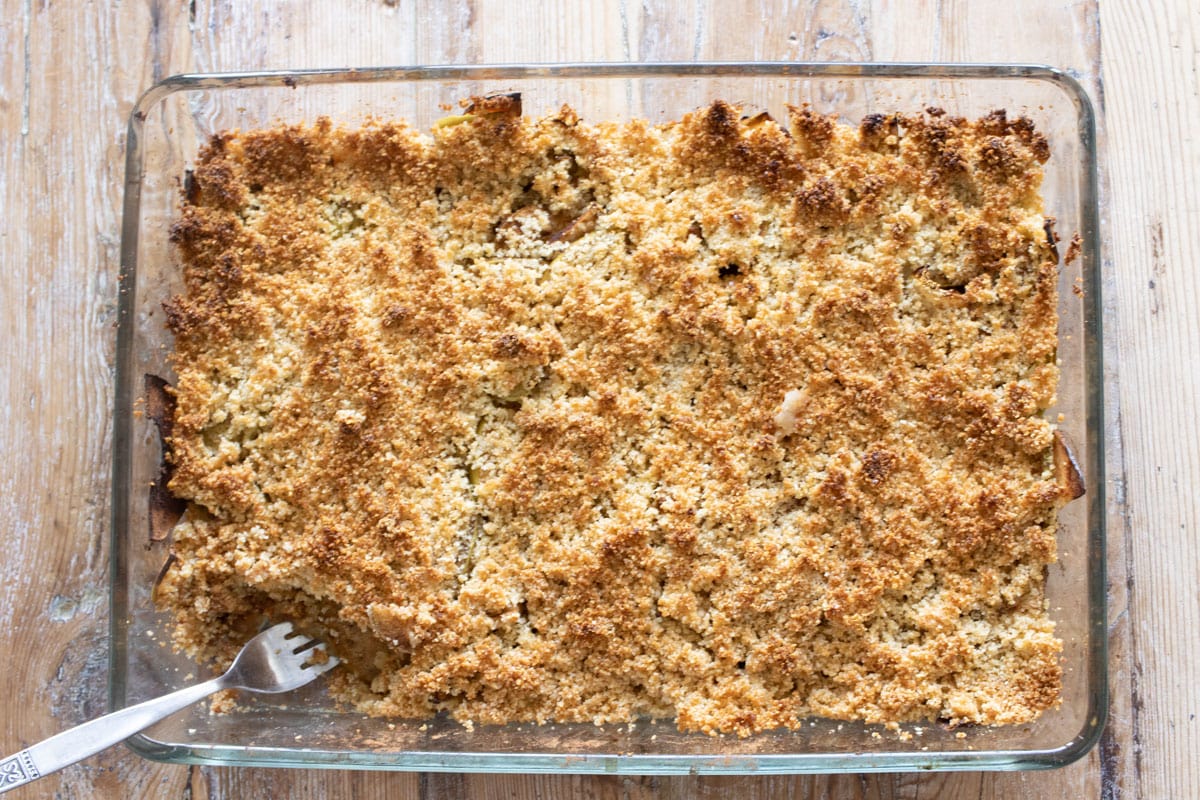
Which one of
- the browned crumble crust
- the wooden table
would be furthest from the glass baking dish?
the wooden table

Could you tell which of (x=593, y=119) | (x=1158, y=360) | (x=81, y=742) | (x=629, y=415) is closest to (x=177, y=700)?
(x=81, y=742)

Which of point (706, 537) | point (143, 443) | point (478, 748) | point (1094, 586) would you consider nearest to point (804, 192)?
point (706, 537)

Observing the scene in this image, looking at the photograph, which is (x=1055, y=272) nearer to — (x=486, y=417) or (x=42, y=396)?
(x=486, y=417)

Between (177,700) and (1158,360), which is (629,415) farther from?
(1158,360)

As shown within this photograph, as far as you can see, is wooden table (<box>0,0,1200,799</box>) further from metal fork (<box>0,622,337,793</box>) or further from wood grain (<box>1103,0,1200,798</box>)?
metal fork (<box>0,622,337,793</box>)

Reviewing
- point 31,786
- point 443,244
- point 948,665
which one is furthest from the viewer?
point 31,786

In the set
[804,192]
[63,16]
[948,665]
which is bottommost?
[948,665]

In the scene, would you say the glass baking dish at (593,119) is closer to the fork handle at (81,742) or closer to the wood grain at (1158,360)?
the fork handle at (81,742)
